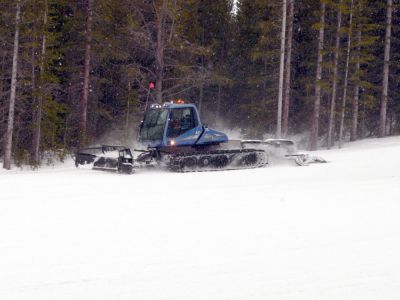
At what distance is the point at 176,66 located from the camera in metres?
23.6

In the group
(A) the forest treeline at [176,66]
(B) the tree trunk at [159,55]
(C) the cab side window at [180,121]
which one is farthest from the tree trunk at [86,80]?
(C) the cab side window at [180,121]

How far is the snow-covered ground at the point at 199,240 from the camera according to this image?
18.1 ft

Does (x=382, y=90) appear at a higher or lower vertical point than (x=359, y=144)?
higher

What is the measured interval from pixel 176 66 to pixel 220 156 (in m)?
8.44

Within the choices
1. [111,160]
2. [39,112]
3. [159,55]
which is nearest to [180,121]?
[111,160]

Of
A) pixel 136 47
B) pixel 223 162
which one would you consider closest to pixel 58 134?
pixel 136 47

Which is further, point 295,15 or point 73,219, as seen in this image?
point 295,15

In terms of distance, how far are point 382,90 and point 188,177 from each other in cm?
2052

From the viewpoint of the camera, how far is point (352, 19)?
1121 inches

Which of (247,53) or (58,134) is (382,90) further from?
(58,134)

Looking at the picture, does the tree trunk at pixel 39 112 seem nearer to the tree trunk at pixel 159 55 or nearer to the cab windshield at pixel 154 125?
the tree trunk at pixel 159 55

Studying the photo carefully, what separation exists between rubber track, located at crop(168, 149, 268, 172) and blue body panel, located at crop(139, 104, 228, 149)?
1.97 feet

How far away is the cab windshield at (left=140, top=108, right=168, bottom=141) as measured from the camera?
16125 mm

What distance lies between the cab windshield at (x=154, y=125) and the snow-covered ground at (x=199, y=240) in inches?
148
